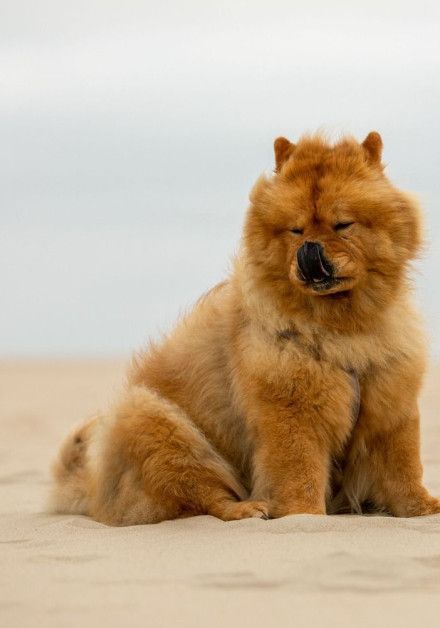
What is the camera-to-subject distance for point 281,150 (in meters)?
6.12

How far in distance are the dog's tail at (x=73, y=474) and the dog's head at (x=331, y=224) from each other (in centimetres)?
173

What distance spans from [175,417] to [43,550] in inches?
47.5

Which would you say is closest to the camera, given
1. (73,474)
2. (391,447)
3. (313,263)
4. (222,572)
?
(222,572)

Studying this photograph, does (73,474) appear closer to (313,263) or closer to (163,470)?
(163,470)

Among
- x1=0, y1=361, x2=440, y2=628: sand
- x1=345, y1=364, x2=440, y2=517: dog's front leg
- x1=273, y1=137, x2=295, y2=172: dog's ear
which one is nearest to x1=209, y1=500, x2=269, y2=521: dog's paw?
x1=0, y1=361, x2=440, y2=628: sand

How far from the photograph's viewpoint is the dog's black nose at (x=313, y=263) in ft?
18.1

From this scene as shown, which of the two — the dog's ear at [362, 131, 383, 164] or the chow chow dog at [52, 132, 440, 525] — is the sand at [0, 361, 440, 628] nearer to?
the chow chow dog at [52, 132, 440, 525]

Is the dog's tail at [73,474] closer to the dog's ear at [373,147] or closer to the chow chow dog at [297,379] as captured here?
the chow chow dog at [297,379]

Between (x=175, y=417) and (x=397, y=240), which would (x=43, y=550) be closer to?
(x=175, y=417)

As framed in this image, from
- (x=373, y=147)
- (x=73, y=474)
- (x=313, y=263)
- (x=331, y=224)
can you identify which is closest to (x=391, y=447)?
(x=313, y=263)

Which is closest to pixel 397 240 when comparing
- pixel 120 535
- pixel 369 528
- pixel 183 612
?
pixel 369 528

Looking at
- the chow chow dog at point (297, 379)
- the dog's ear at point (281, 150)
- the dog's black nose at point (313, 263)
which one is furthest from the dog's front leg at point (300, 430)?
the dog's ear at point (281, 150)

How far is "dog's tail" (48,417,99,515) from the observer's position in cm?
676

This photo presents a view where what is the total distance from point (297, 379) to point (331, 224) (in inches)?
31.8
